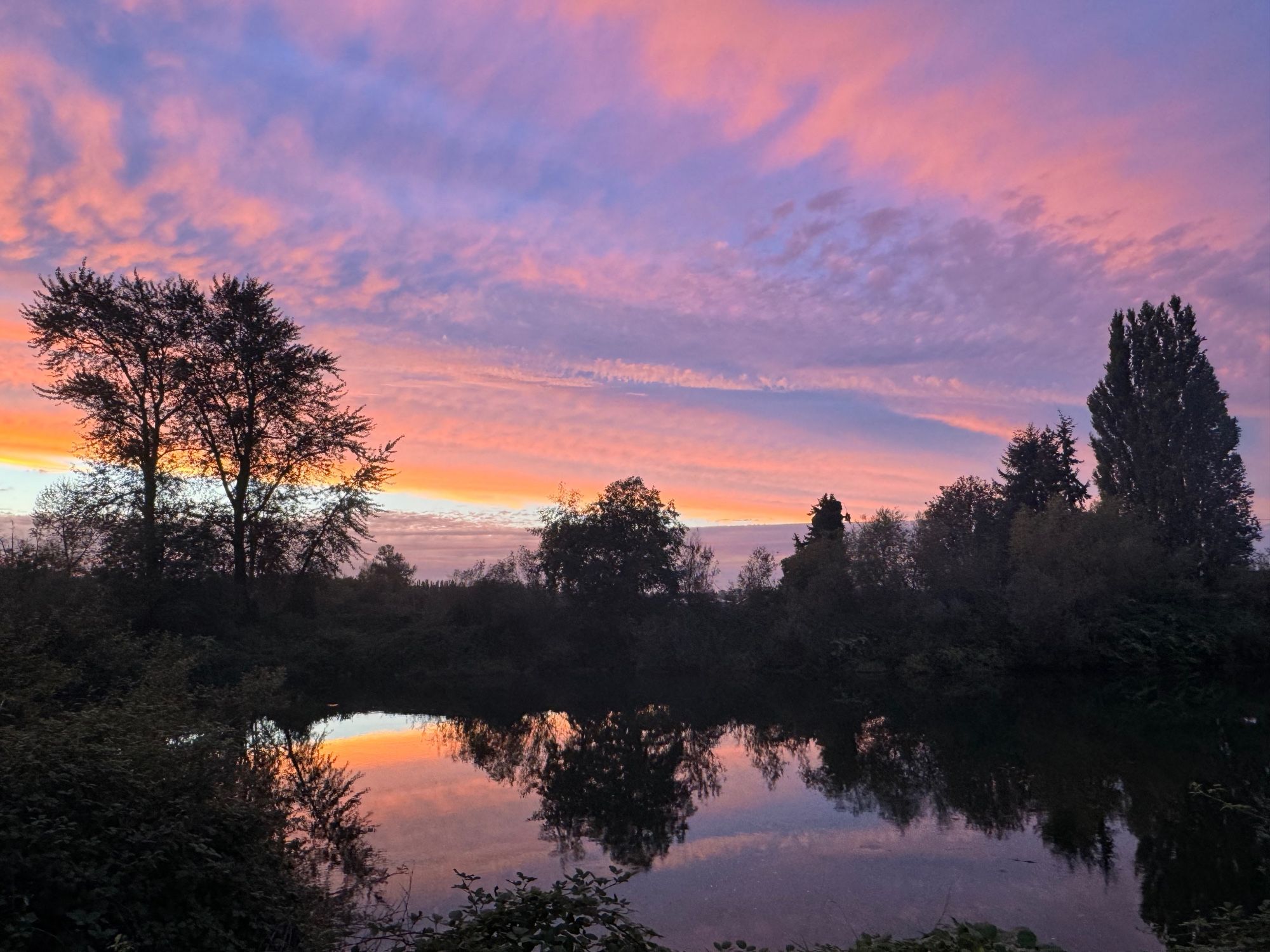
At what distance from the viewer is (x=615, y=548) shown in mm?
37875

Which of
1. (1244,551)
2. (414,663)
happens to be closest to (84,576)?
(414,663)

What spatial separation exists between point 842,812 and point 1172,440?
34.9m

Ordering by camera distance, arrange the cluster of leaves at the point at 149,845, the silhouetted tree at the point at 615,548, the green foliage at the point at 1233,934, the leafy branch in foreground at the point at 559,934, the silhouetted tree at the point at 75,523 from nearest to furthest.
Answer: the cluster of leaves at the point at 149,845 → the leafy branch in foreground at the point at 559,934 → the green foliage at the point at 1233,934 → the silhouetted tree at the point at 75,523 → the silhouetted tree at the point at 615,548

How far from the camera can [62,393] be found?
2469cm

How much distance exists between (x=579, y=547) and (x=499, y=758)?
21.3 metres

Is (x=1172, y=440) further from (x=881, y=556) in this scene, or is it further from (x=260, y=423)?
(x=260, y=423)

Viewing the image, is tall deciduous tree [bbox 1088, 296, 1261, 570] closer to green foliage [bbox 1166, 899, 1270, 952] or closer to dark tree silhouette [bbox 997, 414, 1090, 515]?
dark tree silhouette [bbox 997, 414, 1090, 515]

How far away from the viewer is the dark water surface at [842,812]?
832cm

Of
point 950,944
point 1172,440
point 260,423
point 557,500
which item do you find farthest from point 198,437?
point 1172,440

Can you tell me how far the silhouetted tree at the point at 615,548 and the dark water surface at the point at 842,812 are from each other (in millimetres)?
14233

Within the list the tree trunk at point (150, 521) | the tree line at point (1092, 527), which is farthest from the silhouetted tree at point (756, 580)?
the tree trunk at point (150, 521)

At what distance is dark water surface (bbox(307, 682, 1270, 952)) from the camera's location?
832 cm

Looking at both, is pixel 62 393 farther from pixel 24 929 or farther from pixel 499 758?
pixel 24 929

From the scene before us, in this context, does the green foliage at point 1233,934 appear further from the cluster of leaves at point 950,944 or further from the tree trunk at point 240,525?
the tree trunk at point 240,525
